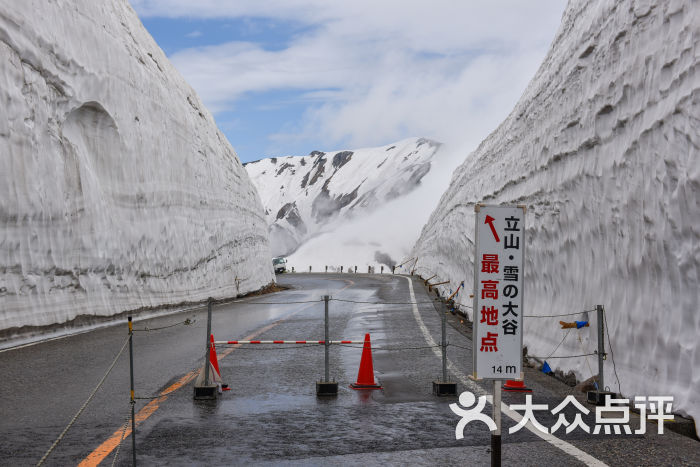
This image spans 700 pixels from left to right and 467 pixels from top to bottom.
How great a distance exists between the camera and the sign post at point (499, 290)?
4.90 metres

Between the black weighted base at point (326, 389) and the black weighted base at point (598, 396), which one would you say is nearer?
the black weighted base at point (598, 396)

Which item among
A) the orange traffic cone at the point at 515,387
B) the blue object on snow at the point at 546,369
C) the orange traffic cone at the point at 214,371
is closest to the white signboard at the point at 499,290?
the orange traffic cone at the point at 515,387

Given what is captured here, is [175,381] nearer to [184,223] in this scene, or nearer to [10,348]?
[10,348]

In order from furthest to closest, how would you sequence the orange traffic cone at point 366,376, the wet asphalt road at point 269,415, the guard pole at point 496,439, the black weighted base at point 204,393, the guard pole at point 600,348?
the orange traffic cone at point 366,376 → the black weighted base at point 204,393 → the guard pole at point 600,348 → the wet asphalt road at point 269,415 → the guard pole at point 496,439

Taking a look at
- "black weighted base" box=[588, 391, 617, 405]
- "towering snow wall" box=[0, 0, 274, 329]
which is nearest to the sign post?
"black weighted base" box=[588, 391, 617, 405]

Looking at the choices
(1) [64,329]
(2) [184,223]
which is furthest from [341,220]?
(1) [64,329]

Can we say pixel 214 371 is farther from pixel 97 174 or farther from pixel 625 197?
pixel 97 174

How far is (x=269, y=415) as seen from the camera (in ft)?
22.7

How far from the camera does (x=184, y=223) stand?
2428 cm

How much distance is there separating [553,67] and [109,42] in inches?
529

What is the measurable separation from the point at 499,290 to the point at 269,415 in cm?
313

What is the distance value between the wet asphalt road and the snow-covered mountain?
3479 inches

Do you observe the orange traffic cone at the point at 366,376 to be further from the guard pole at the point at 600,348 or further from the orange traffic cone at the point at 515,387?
the guard pole at the point at 600,348

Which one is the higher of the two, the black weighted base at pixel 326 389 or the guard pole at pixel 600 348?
the guard pole at pixel 600 348
